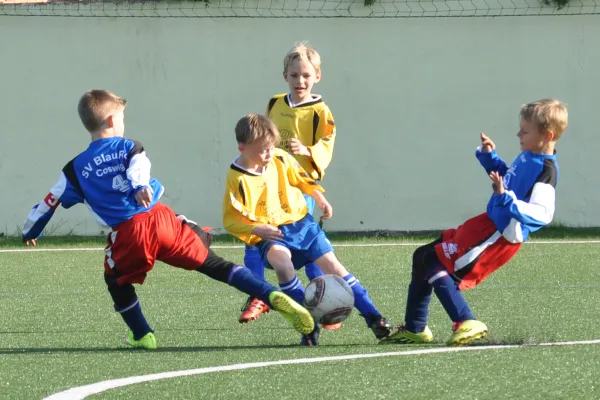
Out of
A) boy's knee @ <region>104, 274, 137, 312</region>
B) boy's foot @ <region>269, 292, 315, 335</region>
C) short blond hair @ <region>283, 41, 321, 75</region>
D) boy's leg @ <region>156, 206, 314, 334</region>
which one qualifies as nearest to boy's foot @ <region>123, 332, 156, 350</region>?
boy's knee @ <region>104, 274, 137, 312</region>

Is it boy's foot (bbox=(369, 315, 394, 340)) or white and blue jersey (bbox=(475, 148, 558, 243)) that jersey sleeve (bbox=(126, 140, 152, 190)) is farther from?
white and blue jersey (bbox=(475, 148, 558, 243))

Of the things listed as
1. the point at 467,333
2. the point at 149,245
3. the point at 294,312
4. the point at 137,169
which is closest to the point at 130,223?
the point at 149,245

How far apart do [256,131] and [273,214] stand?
0.46 meters

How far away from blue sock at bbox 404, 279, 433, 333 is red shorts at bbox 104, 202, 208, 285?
106 centimetres

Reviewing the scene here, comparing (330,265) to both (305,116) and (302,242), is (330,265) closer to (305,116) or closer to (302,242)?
(302,242)

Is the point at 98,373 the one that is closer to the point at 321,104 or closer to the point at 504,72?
the point at 321,104

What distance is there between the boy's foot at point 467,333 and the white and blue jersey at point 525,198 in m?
0.44

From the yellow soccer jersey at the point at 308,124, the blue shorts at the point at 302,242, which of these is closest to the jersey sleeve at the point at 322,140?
the yellow soccer jersey at the point at 308,124

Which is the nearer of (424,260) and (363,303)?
(424,260)

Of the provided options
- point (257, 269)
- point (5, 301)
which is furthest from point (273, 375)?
point (5, 301)

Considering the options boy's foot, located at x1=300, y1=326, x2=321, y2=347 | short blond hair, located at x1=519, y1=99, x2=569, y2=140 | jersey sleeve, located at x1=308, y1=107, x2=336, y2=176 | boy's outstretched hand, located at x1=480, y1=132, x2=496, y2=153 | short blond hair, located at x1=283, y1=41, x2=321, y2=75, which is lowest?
boy's foot, located at x1=300, y1=326, x2=321, y2=347

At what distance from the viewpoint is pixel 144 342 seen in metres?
5.72

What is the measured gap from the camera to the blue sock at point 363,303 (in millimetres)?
5914

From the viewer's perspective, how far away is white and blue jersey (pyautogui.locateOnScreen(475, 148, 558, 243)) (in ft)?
17.4
